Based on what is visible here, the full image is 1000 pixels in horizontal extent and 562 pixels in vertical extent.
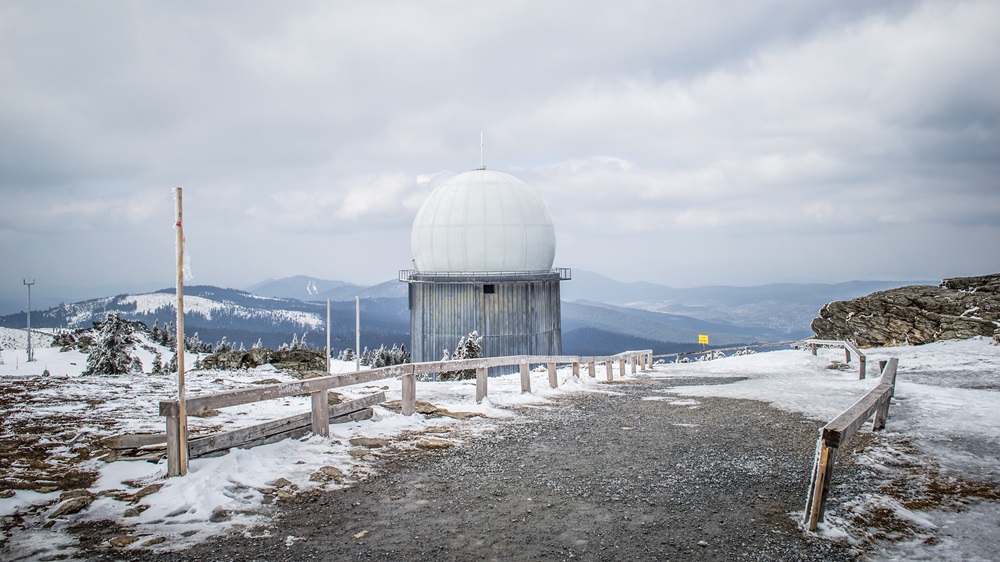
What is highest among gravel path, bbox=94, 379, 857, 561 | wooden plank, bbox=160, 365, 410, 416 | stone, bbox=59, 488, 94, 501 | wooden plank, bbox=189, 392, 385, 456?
wooden plank, bbox=160, 365, 410, 416

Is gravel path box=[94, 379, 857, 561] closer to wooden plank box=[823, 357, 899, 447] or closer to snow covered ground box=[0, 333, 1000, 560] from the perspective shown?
snow covered ground box=[0, 333, 1000, 560]

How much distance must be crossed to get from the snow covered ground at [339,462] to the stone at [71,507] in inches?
1.9

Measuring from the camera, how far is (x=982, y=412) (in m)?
9.32

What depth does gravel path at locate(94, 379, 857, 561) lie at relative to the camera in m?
4.70

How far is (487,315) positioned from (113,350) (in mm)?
16573

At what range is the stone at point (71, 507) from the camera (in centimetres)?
520

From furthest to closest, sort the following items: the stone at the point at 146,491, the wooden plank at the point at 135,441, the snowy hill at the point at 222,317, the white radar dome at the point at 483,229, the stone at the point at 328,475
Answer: the snowy hill at the point at 222,317 < the white radar dome at the point at 483,229 < the wooden plank at the point at 135,441 < the stone at the point at 328,475 < the stone at the point at 146,491

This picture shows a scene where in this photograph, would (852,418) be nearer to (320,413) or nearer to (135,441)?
(320,413)

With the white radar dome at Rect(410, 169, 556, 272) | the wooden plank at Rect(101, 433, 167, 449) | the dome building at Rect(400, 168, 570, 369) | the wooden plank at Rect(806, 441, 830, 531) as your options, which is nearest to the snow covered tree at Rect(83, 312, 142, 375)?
the dome building at Rect(400, 168, 570, 369)

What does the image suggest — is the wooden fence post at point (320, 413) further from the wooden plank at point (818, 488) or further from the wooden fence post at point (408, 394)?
the wooden plank at point (818, 488)

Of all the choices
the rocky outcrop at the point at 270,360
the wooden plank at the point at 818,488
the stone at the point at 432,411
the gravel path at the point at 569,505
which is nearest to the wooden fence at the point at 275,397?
the stone at the point at 432,411

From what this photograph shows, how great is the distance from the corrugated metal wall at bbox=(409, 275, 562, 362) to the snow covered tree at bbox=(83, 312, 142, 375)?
13.6m

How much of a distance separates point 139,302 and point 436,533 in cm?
17244

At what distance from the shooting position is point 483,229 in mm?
32438
